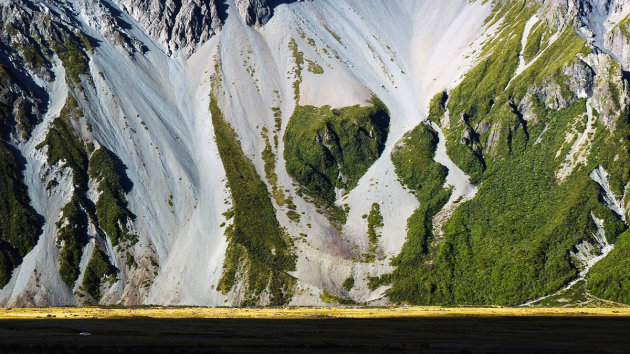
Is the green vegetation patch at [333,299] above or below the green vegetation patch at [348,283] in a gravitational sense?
below

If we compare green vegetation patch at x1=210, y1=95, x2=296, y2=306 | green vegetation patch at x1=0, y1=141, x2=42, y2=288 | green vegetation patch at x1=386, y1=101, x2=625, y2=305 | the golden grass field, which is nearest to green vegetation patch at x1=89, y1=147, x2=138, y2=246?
green vegetation patch at x1=0, y1=141, x2=42, y2=288

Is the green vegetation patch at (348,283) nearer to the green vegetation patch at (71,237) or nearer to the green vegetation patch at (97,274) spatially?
the green vegetation patch at (97,274)

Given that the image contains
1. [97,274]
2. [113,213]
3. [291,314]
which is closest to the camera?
[291,314]

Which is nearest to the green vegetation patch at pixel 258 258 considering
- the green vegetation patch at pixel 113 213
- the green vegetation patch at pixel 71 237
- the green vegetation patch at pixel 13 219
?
the green vegetation patch at pixel 113 213

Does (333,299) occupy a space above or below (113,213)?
below

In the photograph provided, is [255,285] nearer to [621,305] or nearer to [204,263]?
[204,263]

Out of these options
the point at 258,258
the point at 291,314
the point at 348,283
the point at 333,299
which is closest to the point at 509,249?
the point at 348,283

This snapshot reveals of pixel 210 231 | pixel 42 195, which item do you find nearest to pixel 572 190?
pixel 210 231

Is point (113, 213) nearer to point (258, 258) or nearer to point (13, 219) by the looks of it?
point (13, 219)

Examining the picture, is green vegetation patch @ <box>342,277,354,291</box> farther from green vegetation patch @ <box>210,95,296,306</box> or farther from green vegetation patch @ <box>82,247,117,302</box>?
green vegetation patch @ <box>82,247,117,302</box>
